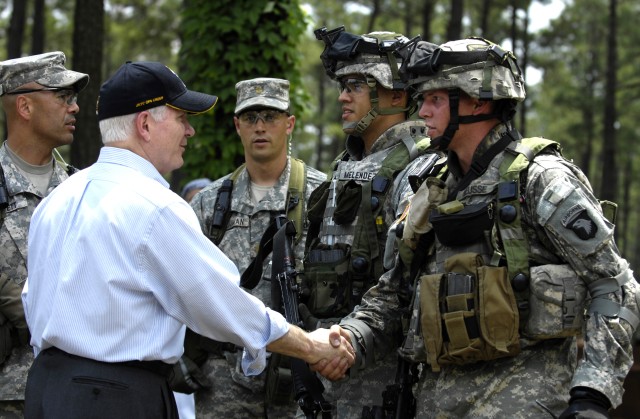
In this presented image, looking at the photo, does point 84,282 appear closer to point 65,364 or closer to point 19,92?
point 65,364

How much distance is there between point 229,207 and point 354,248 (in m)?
1.48

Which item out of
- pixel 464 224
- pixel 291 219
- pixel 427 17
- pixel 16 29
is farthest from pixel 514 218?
pixel 427 17

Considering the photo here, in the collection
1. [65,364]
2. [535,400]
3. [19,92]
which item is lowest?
[535,400]

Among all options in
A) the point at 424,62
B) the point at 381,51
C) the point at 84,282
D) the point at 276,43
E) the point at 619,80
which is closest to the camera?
the point at 84,282

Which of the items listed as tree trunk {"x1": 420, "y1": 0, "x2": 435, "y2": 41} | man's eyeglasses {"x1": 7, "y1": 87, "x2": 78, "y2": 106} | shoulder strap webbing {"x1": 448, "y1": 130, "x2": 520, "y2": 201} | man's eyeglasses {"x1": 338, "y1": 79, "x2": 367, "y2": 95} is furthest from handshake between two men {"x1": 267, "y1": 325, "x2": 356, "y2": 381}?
tree trunk {"x1": 420, "y1": 0, "x2": 435, "y2": 41}

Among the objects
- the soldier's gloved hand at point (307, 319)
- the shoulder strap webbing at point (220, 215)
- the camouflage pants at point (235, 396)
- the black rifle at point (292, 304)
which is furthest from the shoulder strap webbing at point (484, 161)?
the shoulder strap webbing at point (220, 215)

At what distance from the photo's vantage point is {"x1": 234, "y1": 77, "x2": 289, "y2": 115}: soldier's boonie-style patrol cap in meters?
6.95

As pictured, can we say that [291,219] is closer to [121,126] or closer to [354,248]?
[354,248]

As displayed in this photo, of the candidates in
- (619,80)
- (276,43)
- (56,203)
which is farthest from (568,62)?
(56,203)

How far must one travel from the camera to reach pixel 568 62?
37.6 m

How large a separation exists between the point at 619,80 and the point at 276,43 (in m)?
30.2

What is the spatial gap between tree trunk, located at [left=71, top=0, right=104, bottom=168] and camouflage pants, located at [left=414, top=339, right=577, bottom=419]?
674 centimetres

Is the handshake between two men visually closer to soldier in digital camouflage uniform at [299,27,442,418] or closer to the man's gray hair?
soldier in digital camouflage uniform at [299,27,442,418]

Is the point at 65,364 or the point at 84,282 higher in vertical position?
the point at 84,282
